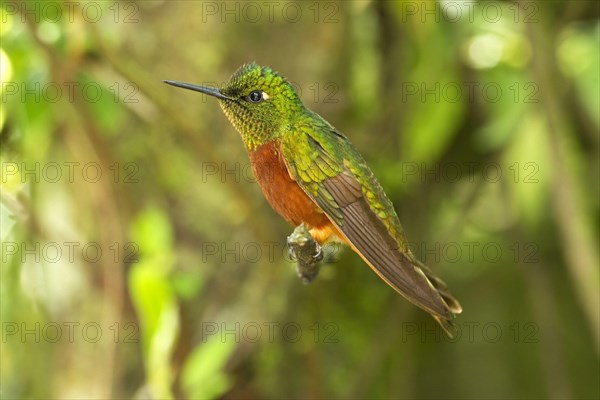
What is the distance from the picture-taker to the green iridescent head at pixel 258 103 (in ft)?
5.70

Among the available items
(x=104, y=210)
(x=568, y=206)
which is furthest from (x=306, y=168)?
(x=104, y=210)

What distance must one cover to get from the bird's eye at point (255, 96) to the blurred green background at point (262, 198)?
0.76 metres

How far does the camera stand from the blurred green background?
9.12ft

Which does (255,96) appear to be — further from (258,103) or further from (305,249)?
(305,249)

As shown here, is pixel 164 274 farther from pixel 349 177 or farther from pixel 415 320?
pixel 415 320

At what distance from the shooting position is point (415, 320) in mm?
3656

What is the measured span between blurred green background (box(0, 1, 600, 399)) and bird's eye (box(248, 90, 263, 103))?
76cm

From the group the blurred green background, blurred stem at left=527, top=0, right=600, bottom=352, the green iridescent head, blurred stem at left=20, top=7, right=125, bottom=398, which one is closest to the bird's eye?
the green iridescent head

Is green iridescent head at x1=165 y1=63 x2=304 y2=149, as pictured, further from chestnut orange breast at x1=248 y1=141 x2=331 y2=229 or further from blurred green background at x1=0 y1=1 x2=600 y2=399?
blurred green background at x1=0 y1=1 x2=600 y2=399

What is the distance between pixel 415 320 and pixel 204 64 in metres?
1.43

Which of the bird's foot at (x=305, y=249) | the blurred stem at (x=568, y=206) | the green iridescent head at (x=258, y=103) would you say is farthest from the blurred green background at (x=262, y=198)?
the bird's foot at (x=305, y=249)

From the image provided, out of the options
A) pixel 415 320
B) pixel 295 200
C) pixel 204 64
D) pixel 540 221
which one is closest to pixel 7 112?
pixel 204 64

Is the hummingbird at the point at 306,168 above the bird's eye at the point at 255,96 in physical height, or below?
below

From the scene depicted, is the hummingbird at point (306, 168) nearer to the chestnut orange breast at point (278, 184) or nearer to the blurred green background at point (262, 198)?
the chestnut orange breast at point (278, 184)
